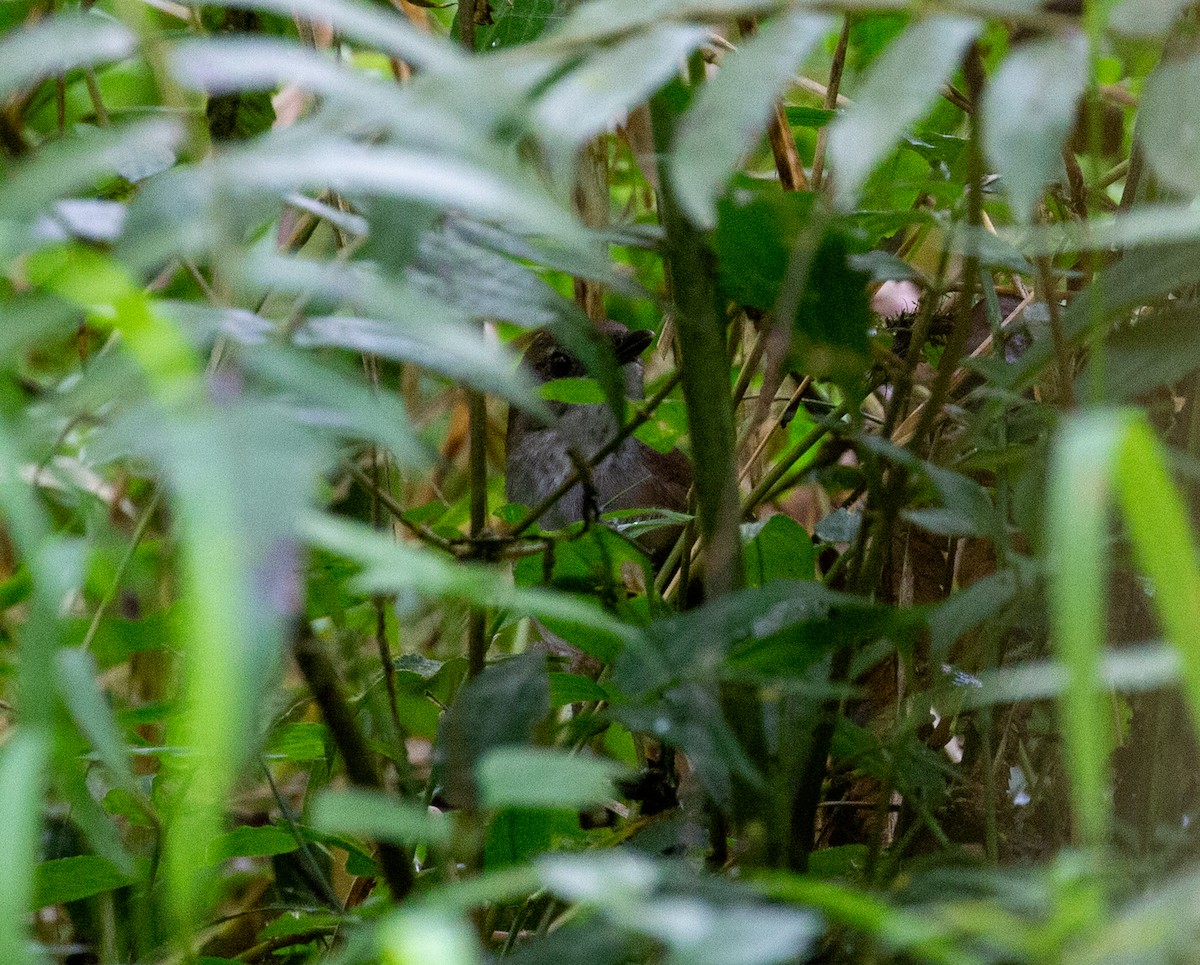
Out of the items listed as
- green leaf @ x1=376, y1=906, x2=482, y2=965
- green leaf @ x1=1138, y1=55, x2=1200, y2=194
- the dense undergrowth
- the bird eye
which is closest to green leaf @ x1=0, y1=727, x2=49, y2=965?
the dense undergrowth

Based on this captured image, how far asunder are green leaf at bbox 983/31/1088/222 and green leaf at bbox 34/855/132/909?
744 millimetres

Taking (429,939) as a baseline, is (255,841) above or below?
below

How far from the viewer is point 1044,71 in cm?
48

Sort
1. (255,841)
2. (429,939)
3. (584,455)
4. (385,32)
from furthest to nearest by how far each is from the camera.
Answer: (584,455), (255,841), (385,32), (429,939)

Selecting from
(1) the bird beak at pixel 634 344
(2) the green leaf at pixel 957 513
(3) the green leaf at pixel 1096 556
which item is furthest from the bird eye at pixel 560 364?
(3) the green leaf at pixel 1096 556

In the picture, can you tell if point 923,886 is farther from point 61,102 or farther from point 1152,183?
point 61,102

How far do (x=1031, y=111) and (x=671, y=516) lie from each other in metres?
0.62

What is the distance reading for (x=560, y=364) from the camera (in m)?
3.10

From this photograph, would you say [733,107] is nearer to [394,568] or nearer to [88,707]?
[394,568]

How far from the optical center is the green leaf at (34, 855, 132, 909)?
0.90 metres

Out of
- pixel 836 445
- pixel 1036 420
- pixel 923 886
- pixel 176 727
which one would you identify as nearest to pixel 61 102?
pixel 176 727

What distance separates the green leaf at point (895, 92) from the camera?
1.47 ft

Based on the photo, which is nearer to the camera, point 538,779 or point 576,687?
point 538,779

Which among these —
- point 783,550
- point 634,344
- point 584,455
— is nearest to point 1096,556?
point 783,550
